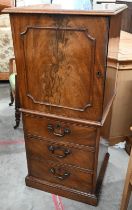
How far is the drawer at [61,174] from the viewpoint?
4.91 ft

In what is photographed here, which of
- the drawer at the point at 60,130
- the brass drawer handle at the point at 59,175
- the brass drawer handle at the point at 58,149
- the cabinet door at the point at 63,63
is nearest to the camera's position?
the cabinet door at the point at 63,63

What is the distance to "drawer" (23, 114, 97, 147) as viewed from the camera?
4.33ft

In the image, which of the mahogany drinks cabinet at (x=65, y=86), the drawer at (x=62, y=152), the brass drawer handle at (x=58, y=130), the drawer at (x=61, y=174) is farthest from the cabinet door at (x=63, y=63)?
the drawer at (x=61, y=174)

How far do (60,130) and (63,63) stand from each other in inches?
17.0

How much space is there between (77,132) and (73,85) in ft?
1.00

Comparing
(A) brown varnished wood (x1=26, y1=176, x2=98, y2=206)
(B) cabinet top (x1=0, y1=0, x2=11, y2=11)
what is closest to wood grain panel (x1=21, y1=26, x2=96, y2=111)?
(A) brown varnished wood (x1=26, y1=176, x2=98, y2=206)

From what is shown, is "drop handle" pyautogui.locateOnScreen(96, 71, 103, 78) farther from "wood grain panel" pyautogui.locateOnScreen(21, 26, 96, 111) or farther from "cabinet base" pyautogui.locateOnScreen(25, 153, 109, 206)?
"cabinet base" pyautogui.locateOnScreen(25, 153, 109, 206)

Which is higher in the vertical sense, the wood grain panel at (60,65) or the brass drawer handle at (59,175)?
the wood grain panel at (60,65)

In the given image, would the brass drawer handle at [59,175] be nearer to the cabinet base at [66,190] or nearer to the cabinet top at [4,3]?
the cabinet base at [66,190]

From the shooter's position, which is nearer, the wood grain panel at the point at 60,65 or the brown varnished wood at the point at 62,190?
the wood grain panel at the point at 60,65

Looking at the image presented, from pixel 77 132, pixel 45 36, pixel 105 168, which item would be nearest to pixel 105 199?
pixel 105 168

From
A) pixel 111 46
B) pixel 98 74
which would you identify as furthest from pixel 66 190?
pixel 111 46

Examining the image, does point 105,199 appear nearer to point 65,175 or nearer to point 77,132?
point 65,175

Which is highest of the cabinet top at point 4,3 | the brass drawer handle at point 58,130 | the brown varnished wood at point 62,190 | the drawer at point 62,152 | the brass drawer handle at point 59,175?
the cabinet top at point 4,3
